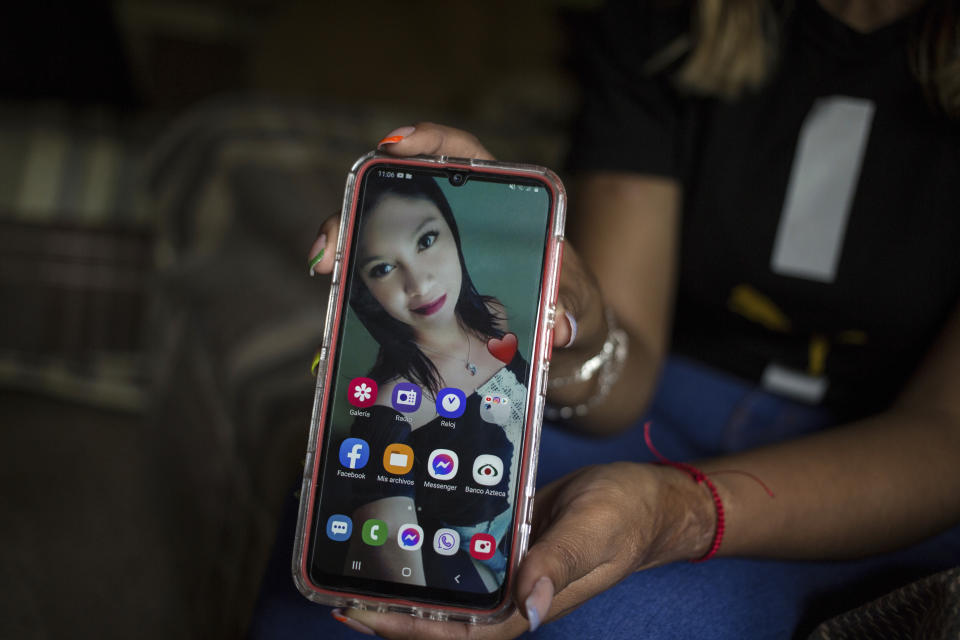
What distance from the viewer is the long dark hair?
0.46 meters

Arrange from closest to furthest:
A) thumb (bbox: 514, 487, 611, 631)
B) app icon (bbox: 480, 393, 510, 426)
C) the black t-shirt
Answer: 1. thumb (bbox: 514, 487, 611, 631)
2. app icon (bbox: 480, 393, 510, 426)
3. the black t-shirt

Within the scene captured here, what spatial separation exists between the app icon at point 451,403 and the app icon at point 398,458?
1.2 inches

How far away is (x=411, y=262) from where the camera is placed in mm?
465

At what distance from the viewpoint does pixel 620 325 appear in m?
0.67

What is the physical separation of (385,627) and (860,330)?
18.9 inches

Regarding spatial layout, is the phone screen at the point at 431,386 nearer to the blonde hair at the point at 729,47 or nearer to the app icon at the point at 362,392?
the app icon at the point at 362,392

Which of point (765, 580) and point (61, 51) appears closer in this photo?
point (765, 580)

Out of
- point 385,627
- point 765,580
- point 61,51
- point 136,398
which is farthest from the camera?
point 61,51

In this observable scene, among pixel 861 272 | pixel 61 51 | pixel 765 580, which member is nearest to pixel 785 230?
pixel 861 272

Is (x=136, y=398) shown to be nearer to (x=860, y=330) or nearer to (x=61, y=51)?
(x=61, y=51)

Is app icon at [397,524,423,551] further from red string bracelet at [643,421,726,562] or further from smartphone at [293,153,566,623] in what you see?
red string bracelet at [643,421,726,562]

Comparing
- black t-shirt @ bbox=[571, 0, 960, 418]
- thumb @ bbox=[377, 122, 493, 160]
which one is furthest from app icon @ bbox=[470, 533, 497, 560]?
black t-shirt @ bbox=[571, 0, 960, 418]

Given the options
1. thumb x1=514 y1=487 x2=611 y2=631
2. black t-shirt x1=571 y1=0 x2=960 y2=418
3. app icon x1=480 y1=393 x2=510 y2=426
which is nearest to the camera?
thumb x1=514 y1=487 x2=611 y2=631

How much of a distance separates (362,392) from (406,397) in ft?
0.09
